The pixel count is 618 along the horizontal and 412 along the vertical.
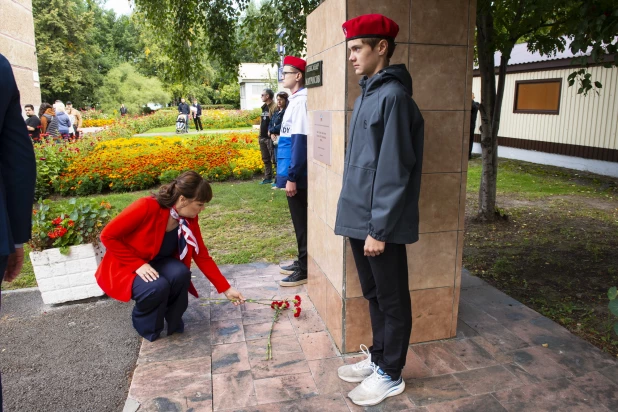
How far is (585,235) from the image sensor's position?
252 inches

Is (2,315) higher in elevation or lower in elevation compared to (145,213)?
lower

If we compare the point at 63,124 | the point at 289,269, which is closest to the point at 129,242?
the point at 289,269

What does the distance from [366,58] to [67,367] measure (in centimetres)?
278

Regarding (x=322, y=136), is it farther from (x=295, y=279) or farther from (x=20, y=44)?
(x=20, y=44)

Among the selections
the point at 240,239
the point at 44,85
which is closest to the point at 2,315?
the point at 240,239

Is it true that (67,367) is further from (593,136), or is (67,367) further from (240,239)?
(593,136)

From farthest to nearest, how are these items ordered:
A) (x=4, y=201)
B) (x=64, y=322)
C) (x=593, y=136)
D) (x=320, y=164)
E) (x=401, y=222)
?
(x=593, y=136)
(x=64, y=322)
(x=320, y=164)
(x=401, y=222)
(x=4, y=201)

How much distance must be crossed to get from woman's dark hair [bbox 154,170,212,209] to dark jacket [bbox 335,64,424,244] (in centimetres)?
103

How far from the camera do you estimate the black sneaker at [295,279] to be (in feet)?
14.6

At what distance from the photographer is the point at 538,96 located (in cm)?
1341

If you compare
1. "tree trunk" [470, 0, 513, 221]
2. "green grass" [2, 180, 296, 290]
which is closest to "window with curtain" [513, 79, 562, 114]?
"tree trunk" [470, 0, 513, 221]

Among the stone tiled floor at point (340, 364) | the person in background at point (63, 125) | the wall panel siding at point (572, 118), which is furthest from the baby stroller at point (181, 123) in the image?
the stone tiled floor at point (340, 364)

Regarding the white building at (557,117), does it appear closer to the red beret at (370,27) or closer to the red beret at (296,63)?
the red beret at (296,63)

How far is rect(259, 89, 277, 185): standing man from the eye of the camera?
9.35 m
